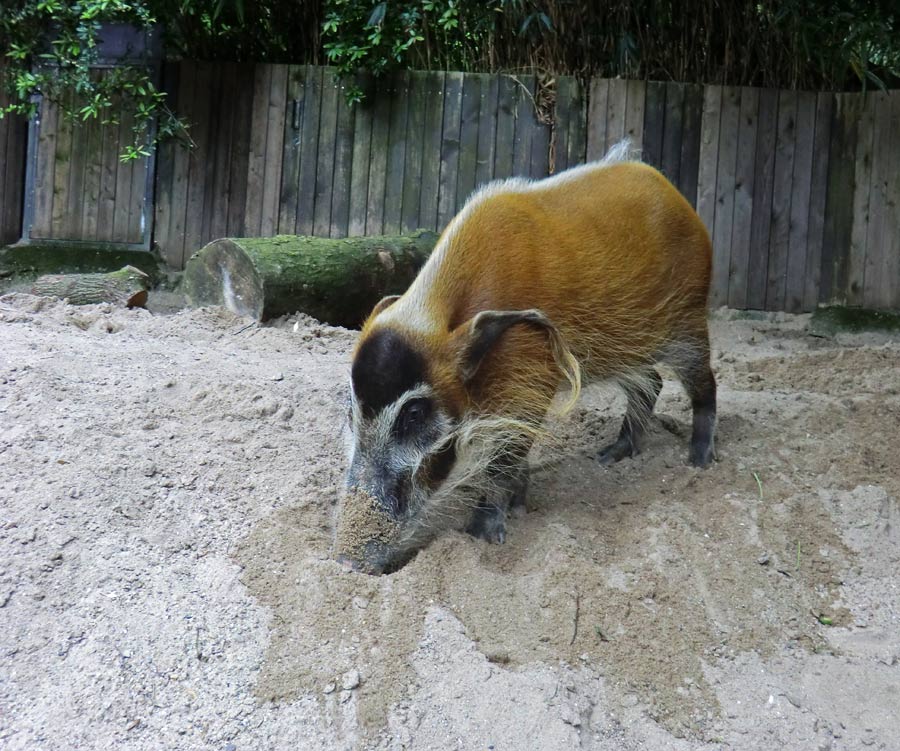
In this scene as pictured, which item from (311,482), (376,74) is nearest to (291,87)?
(376,74)

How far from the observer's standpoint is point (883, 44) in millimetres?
6613

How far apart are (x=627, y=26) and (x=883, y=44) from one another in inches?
72.9

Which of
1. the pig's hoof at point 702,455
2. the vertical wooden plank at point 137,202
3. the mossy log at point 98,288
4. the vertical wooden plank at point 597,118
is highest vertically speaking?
Result: the vertical wooden plank at point 597,118

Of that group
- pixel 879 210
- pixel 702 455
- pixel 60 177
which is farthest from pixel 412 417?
pixel 60 177

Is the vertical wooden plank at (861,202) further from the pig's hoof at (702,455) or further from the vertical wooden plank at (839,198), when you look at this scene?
the pig's hoof at (702,455)

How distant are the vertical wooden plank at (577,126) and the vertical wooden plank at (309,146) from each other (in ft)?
6.56

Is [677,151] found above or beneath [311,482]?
above

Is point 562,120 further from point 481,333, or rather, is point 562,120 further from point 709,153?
point 481,333

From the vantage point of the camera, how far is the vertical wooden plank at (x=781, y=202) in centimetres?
732

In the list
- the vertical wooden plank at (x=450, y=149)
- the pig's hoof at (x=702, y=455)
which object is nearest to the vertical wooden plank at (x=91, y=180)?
the vertical wooden plank at (x=450, y=149)

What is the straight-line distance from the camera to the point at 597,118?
24.3 ft

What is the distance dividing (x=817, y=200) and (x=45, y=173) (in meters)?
6.22

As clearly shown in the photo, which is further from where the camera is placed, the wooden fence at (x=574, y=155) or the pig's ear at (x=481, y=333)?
the wooden fence at (x=574, y=155)

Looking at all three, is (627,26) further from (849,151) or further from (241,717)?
(241,717)
